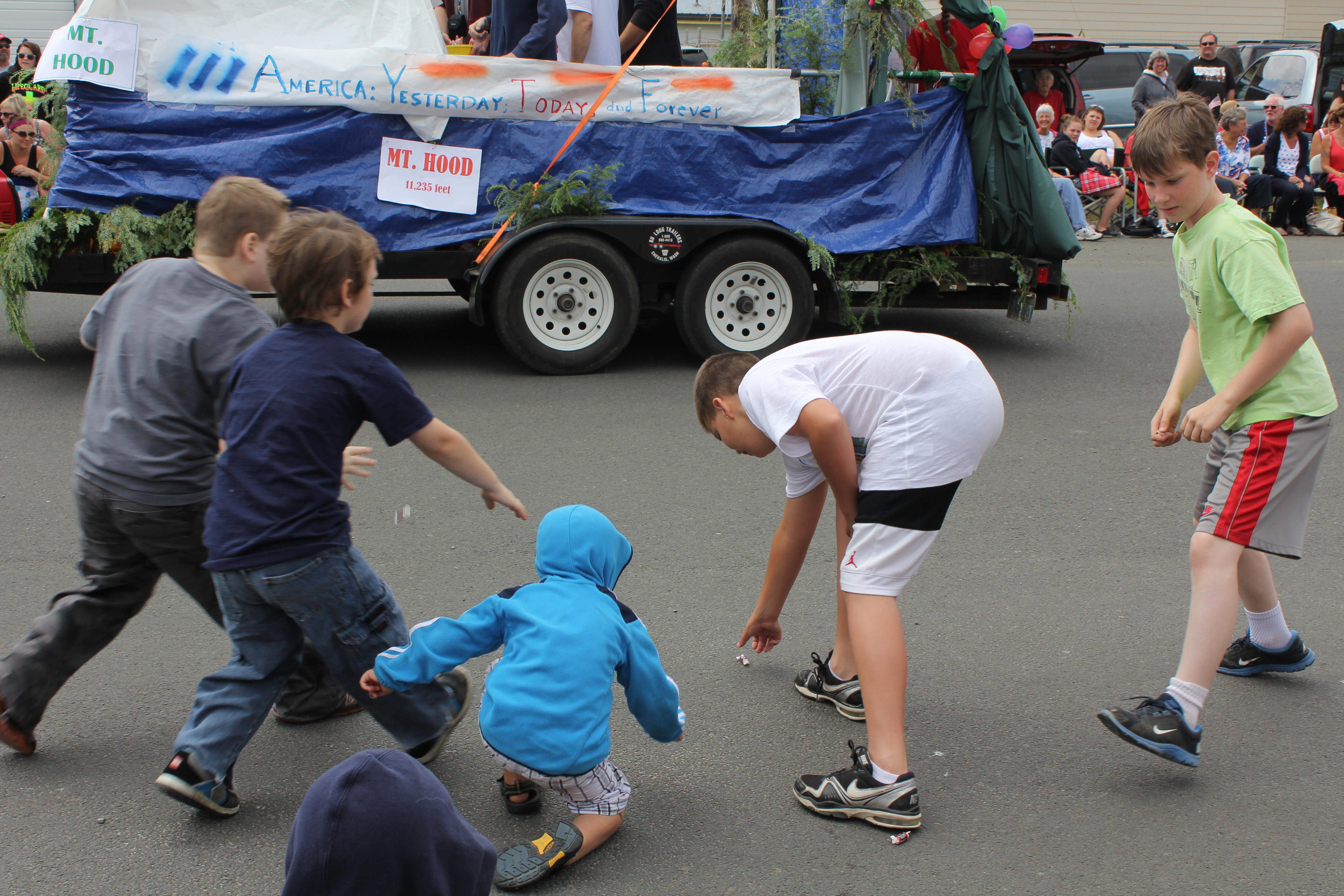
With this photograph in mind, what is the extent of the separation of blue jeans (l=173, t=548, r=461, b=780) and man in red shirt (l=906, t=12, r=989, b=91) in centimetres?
595

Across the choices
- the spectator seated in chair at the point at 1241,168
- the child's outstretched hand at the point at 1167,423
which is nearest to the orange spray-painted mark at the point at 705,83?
the child's outstretched hand at the point at 1167,423

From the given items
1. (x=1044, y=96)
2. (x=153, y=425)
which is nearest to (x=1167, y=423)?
(x=153, y=425)

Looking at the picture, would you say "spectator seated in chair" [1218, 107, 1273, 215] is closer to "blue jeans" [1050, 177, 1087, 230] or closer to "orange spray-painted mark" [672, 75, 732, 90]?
"blue jeans" [1050, 177, 1087, 230]

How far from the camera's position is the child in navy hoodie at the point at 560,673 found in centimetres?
251

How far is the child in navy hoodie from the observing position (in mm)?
2510

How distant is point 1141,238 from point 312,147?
10913mm

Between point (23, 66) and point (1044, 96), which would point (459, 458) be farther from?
point (23, 66)

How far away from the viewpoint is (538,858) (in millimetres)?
2586

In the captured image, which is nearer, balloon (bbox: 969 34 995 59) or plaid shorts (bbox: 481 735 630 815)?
plaid shorts (bbox: 481 735 630 815)

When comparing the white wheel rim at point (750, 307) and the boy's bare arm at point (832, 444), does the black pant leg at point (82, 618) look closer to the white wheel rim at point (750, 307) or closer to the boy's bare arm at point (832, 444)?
the boy's bare arm at point (832, 444)

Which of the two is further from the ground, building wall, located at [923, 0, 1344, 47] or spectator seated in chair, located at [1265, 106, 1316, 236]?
building wall, located at [923, 0, 1344, 47]

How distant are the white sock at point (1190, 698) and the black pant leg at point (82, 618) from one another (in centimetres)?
289

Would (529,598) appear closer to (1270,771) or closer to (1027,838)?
(1027,838)

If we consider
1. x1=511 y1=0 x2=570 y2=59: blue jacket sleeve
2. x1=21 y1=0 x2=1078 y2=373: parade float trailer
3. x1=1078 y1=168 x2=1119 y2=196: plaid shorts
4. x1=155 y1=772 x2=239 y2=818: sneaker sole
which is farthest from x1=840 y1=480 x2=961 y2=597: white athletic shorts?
x1=1078 y1=168 x2=1119 y2=196: plaid shorts
